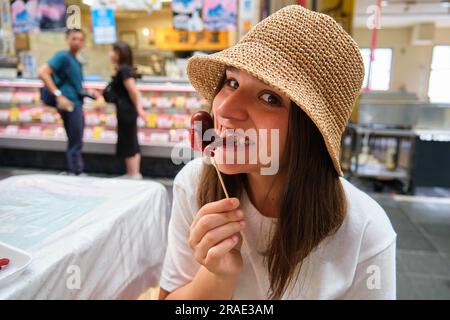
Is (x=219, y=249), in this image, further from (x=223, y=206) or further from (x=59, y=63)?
(x=59, y=63)

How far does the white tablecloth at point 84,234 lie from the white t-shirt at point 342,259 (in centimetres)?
36

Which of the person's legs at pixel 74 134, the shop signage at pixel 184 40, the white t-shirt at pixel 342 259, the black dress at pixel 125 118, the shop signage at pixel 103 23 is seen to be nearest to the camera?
the white t-shirt at pixel 342 259

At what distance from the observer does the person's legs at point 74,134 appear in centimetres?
316

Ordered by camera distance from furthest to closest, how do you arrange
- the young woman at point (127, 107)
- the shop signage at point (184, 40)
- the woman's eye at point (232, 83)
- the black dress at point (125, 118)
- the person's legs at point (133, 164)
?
the shop signage at point (184, 40), the person's legs at point (133, 164), the black dress at point (125, 118), the young woman at point (127, 107), the woman's eye at point (232, 83)

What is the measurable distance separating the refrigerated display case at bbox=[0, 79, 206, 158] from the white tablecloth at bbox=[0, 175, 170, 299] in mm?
2122

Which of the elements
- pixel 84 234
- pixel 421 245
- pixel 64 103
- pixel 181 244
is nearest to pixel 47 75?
pixel 64 103

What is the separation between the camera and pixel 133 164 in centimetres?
343

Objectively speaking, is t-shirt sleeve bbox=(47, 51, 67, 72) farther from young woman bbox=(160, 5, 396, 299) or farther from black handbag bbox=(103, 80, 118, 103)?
young woman bbox=(160, 5, 396, 299)

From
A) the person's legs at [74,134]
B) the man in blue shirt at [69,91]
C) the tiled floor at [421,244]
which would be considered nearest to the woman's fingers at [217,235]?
the tiled floor at [421,244]

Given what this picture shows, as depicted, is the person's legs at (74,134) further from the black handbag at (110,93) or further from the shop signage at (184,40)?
the shop signage at (184,40)

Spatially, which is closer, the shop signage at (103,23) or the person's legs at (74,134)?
the shop signage at (103,23)

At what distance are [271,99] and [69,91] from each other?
279 cm

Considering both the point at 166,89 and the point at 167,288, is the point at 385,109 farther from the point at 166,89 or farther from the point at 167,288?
the point at 167,288

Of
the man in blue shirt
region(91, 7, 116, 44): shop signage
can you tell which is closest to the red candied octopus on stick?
region(91, 7, 116, 44): shop signage
